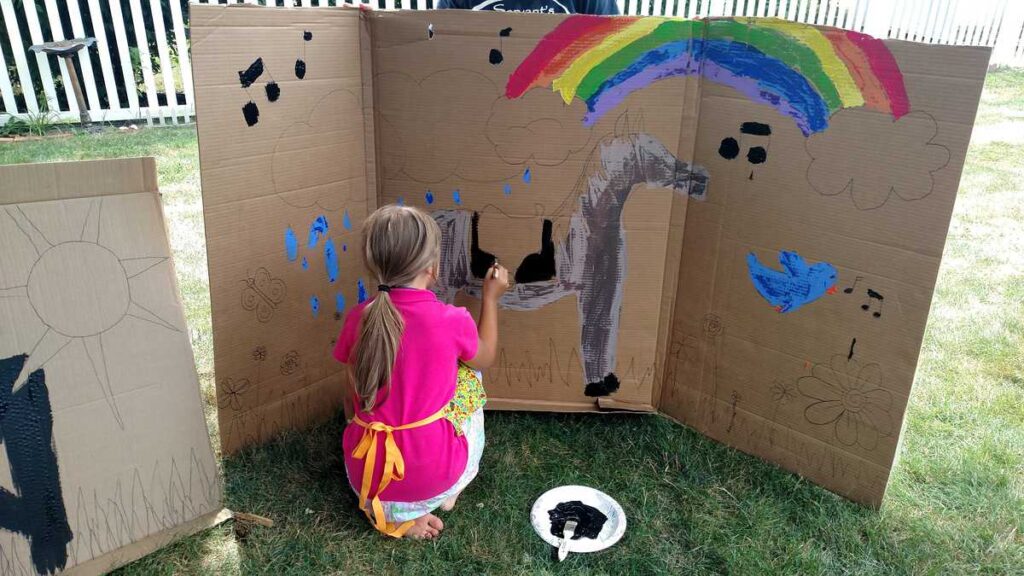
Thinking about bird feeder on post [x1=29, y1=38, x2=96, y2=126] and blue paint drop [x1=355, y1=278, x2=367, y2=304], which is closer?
blue paint drop [x1=355, y1=278, x2=367, y2=304]

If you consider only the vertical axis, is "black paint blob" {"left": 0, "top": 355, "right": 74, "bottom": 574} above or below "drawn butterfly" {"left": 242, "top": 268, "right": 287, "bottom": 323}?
below

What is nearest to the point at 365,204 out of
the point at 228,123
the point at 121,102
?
the point at 228,123

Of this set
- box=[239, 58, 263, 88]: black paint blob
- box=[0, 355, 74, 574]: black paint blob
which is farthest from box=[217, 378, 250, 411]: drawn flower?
box=[239, 58, 263, 88]: black paint blob

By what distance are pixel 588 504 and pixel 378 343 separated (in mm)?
838

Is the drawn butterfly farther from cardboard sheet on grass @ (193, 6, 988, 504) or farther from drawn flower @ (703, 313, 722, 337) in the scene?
drawn flower @ (703, 313, 722, 337)

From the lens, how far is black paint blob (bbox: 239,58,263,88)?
1996mm

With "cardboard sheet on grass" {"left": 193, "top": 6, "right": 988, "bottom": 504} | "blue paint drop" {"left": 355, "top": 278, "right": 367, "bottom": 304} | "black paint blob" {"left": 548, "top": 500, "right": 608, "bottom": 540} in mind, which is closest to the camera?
"cardboard sheet on grass" {"left": 193, "top": 6, "right": 988, "bottom": 504}

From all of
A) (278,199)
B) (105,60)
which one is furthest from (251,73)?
(105,60)

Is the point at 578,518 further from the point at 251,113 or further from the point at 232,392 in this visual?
the point at 251,113

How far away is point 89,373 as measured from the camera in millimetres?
1795

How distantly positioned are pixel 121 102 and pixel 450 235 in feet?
19.1

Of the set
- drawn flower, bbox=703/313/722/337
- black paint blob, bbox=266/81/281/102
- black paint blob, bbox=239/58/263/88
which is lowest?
drawn flower, bbox=703/313/722/337

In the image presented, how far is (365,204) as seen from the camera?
2.40 metres

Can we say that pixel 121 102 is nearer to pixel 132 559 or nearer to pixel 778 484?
pixel 132 559
